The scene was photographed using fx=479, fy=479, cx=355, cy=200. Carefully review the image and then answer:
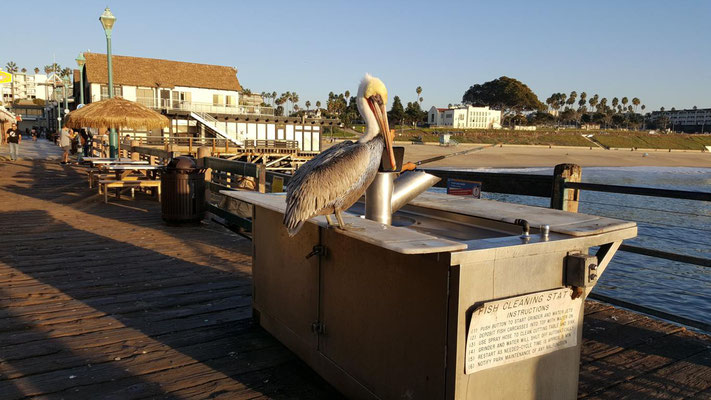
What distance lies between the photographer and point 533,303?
7.93ft

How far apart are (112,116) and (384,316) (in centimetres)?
1355

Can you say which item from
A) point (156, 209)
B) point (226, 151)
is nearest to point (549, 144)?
point (226, 151)

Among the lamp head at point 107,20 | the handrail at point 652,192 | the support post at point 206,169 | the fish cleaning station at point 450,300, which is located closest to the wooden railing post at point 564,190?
the handrail at point 652,192

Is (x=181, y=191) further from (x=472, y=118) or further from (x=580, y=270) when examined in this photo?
(x=472, y=118)

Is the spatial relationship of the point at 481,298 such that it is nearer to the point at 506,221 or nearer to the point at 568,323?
the point at 568,323

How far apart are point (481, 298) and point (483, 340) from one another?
205 mm

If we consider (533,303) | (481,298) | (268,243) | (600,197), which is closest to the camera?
(481,298)

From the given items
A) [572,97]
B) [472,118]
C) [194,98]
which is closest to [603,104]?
[572,97]

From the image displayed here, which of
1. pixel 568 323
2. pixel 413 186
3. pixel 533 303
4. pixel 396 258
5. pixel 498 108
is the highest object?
pixel 498 108

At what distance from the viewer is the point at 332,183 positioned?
8.83 feet

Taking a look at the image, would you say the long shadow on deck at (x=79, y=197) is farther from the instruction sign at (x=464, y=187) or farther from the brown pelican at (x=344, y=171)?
the brown pelican at (x=344, y=171)

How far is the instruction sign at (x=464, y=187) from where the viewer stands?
5711mm

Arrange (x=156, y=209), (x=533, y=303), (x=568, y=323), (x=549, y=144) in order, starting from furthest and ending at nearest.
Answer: (x=549, y=144) < (x=156, y=209) < (x=568, y=323) < (x=533, y=303)

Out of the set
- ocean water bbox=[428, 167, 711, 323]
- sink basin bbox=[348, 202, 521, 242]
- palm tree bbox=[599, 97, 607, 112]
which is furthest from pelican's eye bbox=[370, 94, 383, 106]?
palm tree bbox=[599, 97, 607, 112]
